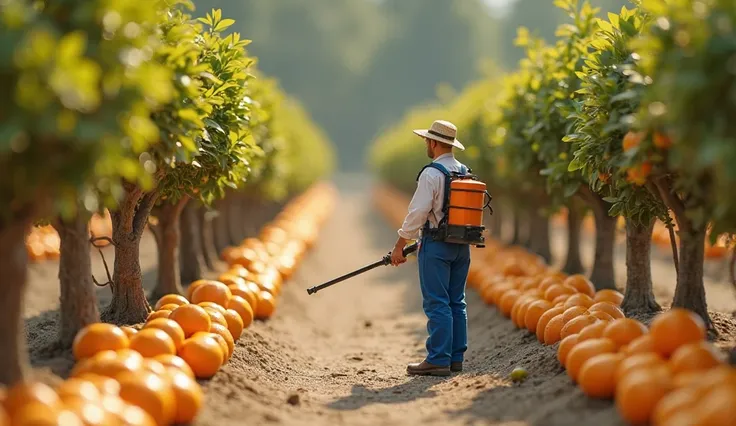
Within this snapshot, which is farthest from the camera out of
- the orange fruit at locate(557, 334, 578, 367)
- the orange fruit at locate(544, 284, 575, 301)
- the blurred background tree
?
the blurred background tree

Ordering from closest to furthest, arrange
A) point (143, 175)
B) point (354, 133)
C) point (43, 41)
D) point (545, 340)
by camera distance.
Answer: point (43, 41)
point (143, 175)
point (545, 340)
point (354, 133)

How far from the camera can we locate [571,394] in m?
7.67

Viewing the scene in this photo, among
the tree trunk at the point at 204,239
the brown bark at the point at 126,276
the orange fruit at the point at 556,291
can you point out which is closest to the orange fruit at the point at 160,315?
the brown bark at the point at 126,276

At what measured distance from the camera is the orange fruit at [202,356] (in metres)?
8.08

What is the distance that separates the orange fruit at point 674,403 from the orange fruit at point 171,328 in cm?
428

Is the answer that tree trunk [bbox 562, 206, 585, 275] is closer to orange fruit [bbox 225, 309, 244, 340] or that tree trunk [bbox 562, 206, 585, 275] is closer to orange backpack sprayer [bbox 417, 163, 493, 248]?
orange backpack sprayer [bbox 417, 163, 493, 248]

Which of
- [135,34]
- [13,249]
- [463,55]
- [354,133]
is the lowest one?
[13,249]

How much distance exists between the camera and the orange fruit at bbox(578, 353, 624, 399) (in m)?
7.20

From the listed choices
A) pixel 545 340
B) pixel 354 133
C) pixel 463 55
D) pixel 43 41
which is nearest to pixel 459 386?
pixel 545 340

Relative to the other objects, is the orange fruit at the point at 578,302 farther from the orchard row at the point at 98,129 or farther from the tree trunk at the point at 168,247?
the tree trunk at the point at 168,247

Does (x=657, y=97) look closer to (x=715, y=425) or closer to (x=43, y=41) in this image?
(x=715, y=425)

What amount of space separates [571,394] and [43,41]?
16.8 ft

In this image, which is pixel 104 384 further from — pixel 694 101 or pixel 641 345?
pixel 694 101

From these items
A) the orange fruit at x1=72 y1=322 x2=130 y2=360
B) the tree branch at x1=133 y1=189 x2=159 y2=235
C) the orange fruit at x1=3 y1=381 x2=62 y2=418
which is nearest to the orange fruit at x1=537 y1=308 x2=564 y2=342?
the tree branch at x1=133 y1=189 x2=159 y2=235
